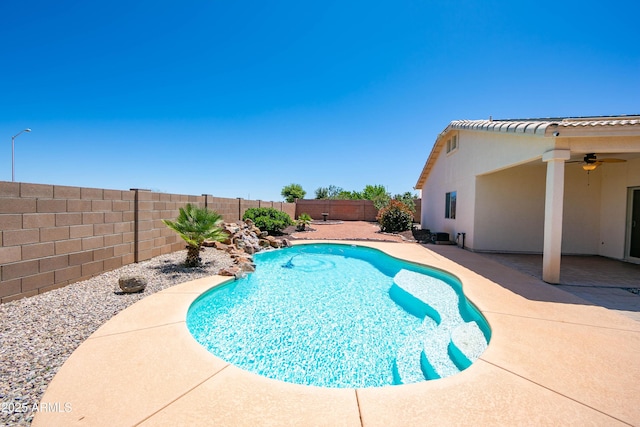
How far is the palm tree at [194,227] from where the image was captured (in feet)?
22.6

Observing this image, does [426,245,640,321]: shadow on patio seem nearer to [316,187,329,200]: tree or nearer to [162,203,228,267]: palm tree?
[162,203,228,267]: palm tree

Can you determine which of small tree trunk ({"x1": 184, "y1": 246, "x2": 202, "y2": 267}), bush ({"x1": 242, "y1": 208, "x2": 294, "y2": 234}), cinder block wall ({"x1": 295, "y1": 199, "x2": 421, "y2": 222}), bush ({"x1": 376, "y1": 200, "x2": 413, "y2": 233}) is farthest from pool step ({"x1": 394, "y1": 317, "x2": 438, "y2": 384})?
cinder block wall ({"x1": 295, "y1": 199, "x2": 421, "y2": 222})

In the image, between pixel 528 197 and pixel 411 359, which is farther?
pixel 528 197

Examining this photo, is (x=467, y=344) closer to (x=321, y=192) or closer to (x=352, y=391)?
(x=352, y=391)

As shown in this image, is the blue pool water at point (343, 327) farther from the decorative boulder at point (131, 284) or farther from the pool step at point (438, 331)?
the decorative boulder at point (131, 284)

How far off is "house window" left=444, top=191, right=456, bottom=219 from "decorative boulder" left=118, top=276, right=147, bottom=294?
11996mm

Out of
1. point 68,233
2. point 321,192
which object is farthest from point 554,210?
point 321,192

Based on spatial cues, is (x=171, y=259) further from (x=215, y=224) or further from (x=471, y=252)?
(x=471, y=252)

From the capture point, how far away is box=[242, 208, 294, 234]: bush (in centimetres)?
1348

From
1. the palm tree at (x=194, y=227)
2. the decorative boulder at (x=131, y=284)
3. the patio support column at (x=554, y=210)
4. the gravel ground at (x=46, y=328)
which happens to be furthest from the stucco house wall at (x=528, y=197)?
the gravel ground at (x=46, y=328)

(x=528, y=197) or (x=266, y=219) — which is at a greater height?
(x=528, y=197)

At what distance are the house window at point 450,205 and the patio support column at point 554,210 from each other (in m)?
6.27

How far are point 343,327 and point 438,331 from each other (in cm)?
160

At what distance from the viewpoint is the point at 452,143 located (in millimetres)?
12422
